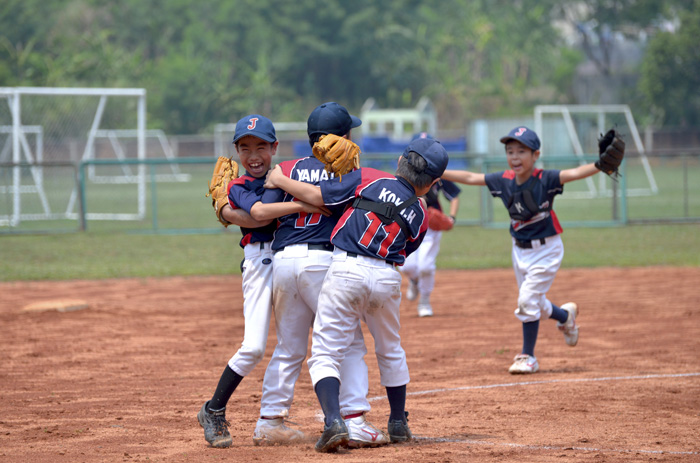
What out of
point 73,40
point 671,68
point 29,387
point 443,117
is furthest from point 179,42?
point 29,387

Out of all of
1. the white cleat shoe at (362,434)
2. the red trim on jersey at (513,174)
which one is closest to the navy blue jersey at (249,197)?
the white cleat shoe at (362,434)

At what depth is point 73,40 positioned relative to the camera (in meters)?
51.0

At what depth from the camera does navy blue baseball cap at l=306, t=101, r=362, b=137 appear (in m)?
4.47

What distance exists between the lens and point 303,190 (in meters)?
4.27

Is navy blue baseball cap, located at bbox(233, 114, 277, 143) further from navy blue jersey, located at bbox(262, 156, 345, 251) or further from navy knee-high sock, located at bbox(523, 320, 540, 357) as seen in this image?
navy knee-high sock, located at bbox(523, 320, 540, 357)

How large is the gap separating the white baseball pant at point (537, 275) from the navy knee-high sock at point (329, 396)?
251 centimetres

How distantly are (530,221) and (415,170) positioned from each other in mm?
2417

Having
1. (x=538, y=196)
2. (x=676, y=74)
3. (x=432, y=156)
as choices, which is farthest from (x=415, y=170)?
(x=676, y=74)

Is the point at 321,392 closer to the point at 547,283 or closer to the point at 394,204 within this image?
the point at 394,204

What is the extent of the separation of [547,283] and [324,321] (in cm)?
277

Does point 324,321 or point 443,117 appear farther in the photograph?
point 443,117

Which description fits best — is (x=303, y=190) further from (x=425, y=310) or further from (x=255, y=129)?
(x=425, y=310)

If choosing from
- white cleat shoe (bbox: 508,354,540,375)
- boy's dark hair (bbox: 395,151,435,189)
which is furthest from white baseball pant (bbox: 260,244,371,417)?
white cleat shoe (bbox: 508,354,540,375)

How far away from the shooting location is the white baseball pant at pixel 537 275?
6445 millimetres
